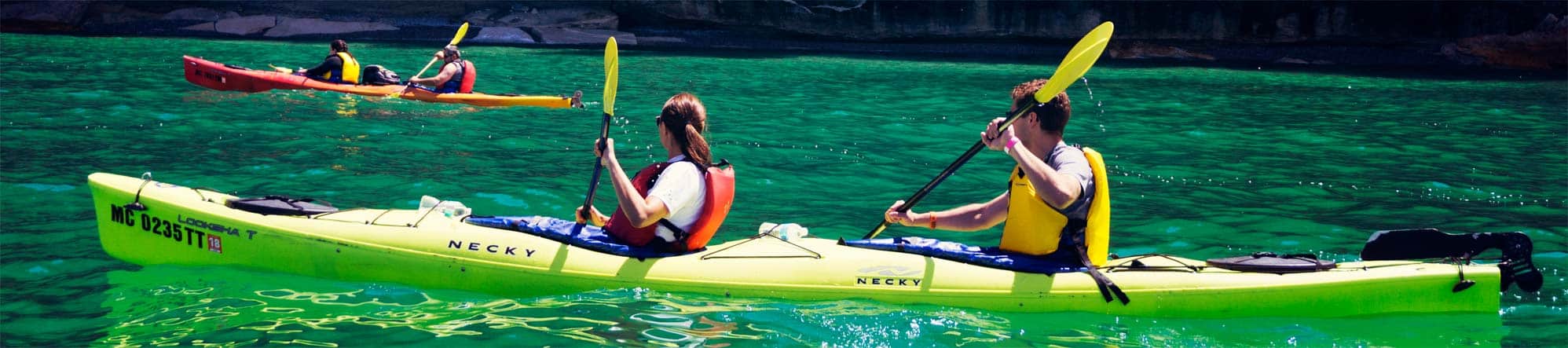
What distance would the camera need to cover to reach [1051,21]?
1010 inches

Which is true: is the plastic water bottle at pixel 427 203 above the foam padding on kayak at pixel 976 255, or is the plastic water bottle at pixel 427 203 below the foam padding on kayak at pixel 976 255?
above

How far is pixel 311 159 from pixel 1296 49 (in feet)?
64.5

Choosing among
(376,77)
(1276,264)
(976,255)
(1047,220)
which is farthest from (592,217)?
(376,77)

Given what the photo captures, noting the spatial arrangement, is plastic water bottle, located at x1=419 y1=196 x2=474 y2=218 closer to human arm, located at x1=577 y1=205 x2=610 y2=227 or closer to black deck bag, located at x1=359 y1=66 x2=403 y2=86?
human arm, located at x1=577 y1=205 x2=610 y2=227

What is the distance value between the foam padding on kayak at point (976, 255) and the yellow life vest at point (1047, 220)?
53 mm

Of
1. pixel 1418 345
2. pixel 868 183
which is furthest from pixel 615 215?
pixel 868 183

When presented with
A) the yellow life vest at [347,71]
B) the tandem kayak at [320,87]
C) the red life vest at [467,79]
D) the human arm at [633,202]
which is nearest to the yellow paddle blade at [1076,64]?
the human arm at [633,202]

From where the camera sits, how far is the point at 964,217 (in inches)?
212

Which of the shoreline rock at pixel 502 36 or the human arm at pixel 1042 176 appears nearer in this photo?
the human arm at pixel 1042 176

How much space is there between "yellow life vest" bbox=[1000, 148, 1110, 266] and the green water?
0.28m

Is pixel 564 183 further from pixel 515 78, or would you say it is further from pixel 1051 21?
pixel 1051 21

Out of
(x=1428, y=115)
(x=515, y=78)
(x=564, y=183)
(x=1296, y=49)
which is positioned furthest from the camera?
(x=1296, y=49)

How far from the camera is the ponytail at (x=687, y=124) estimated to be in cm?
499

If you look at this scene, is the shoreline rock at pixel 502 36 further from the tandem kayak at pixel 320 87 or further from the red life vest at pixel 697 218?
the red life vest at pixel 697 218
